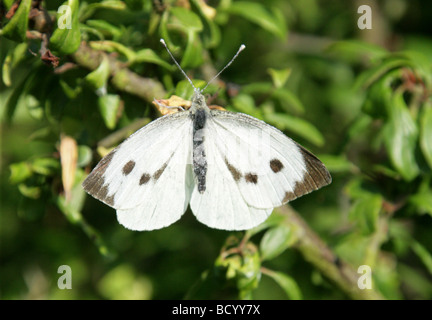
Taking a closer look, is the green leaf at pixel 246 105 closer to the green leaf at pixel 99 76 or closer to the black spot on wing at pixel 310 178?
the black spot on wing at pixel 310 178

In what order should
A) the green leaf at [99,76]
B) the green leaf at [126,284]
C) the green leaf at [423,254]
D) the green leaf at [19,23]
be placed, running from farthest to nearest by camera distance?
the green leaf at [126,284] < the green leaf at [423,254] < the green leaf at [99,76] < the green leaf at [19,23]

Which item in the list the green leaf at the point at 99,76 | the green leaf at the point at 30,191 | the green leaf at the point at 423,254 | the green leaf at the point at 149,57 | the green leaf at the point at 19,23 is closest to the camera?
the green leaf at the point at 19,23

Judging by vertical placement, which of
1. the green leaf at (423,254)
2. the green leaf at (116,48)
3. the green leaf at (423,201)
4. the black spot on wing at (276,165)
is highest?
the green leaf at (116,48)

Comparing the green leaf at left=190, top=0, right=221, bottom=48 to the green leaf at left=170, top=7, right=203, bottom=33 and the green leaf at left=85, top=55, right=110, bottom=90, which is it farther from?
the green leaf at left=85, top=55, right=110, bottom=90

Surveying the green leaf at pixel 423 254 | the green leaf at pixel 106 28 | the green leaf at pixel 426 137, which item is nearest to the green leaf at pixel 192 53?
the green leaf at pixel 106 28

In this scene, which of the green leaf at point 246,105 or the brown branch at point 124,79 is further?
the green leaf at point 246,105

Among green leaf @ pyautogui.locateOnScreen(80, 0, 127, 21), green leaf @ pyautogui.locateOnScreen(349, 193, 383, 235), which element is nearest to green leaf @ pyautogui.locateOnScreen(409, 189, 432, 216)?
green leaf @ pyautogui.locateOnScreen(349, 193, 383, 235)
